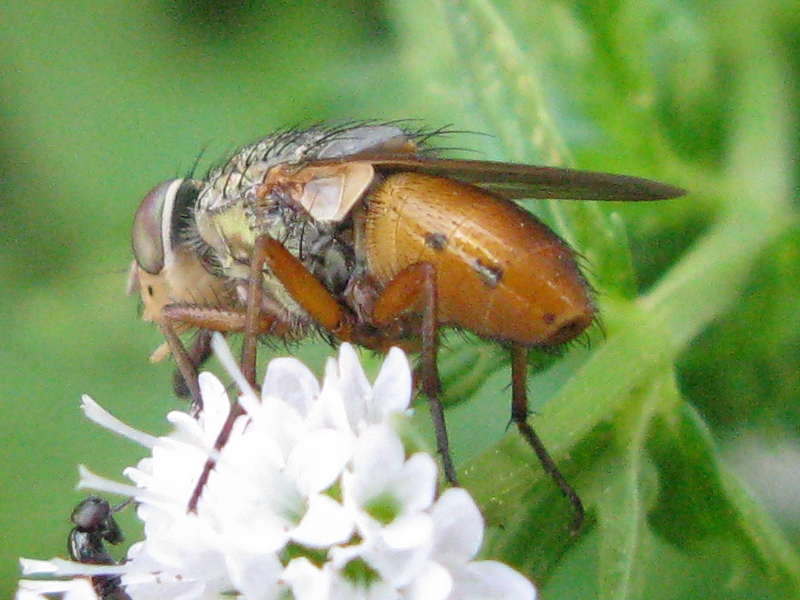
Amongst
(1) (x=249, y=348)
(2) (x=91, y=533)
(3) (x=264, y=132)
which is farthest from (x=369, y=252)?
(3) (x=264, y=132)

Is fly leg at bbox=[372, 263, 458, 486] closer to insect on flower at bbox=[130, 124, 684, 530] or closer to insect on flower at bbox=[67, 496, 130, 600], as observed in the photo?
insect on flower at bbox=[130, 124, 684, 530]

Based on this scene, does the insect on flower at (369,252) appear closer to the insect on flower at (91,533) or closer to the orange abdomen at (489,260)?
the orange abdomen at (489,260)

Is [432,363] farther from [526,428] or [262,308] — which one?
[262,308]

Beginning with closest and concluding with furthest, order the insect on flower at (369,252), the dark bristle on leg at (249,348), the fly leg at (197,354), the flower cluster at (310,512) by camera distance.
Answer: the flower cluster at (310,512) < the dark bristle on leg at (249,348) < the insect on flower at (369,252) < the fly leg at (197,354)

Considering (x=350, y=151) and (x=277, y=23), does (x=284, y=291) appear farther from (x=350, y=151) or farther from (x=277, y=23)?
(x=277, y=23)

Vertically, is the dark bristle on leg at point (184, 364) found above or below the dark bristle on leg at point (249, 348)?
below

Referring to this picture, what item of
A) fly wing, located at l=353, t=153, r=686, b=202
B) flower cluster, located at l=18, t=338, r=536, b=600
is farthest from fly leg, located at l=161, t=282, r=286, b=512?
fly wing, located at l=353, t=153, r=686, b=202

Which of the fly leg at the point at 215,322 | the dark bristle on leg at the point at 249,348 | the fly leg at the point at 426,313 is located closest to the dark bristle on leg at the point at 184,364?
the fly leg at the point at 215,322
